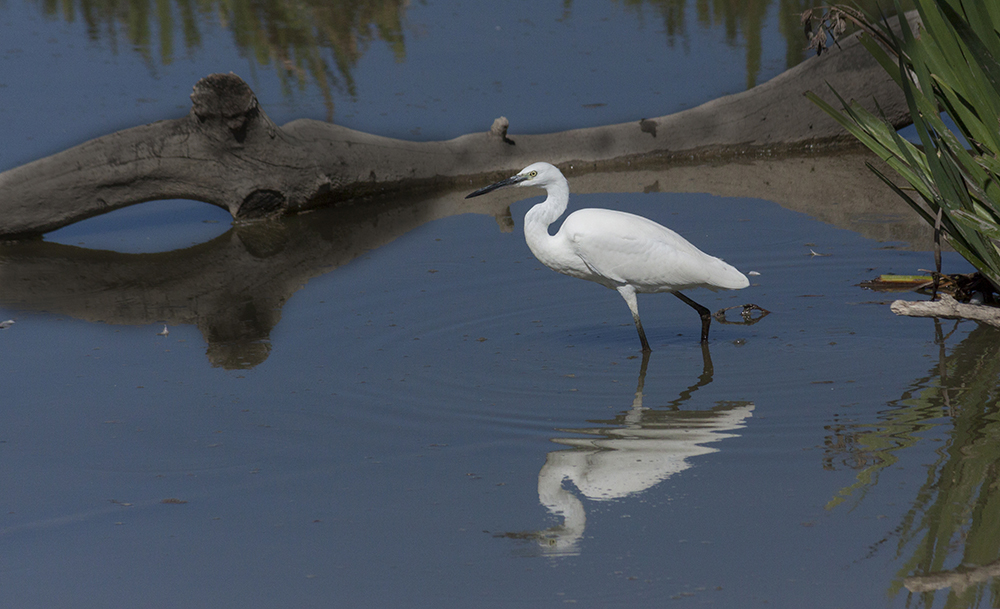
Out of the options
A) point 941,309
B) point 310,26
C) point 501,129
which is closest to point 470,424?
point 941,309

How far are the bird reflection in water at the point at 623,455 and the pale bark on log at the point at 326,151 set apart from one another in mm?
4986

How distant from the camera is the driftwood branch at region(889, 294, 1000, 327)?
16.1ft

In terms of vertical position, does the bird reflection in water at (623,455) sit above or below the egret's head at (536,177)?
below

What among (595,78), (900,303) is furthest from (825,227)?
(595,78)

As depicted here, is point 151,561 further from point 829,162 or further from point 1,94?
point 1,94

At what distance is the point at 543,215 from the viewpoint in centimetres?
615

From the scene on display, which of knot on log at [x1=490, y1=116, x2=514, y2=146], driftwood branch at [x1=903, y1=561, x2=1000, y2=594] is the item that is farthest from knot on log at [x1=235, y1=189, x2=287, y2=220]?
driftwood branch at [x1=903, y1=561, x2=1000, y2=594]

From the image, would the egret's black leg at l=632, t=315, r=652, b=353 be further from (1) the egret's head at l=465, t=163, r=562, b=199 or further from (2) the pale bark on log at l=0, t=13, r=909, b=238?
(2) the pale bark on log at l=0, t=13, r=909, b=238

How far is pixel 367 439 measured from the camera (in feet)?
16.0

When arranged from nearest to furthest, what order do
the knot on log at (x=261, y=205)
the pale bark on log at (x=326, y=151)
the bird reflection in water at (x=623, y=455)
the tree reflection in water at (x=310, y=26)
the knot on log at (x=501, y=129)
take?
1. the bird reflection in water at (x=623, y=455)
2. the pale bark on log at (x=326, y=151)
3. the knot on log at (x=261, y=205)
4. the knot on log at (x=501, y=129)
5. the tree reflection in water at (x=310, y=26)

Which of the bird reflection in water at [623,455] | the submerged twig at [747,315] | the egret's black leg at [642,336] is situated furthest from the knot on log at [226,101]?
the bird reflection in water at [623,455]

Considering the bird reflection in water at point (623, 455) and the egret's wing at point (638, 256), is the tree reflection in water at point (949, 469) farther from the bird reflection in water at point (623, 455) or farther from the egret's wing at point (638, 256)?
the egret's wing at point (638, 256)

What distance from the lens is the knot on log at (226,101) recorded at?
28.2 ft

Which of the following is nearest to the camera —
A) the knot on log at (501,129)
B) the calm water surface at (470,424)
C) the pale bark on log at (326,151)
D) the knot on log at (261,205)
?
the calm water surface at (470,424)
